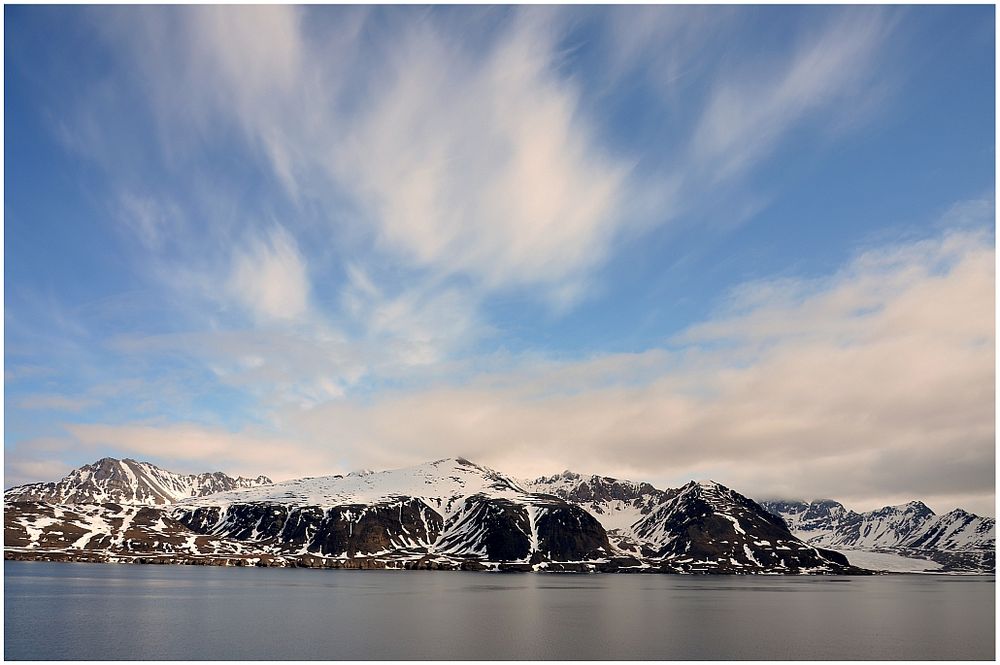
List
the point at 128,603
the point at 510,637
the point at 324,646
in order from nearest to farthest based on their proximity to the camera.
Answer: the point at 324,646
the point at 510,637
the point at 128,603

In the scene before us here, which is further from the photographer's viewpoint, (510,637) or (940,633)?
Result: (940,633)

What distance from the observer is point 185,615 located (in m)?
130

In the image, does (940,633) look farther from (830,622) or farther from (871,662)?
(871,662)

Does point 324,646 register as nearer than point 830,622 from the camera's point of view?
Yes

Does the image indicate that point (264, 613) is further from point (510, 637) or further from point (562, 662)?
point (562, 662)

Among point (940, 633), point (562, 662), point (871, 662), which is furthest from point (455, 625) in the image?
point (940, 633)

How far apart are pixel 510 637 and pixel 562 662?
75.1 ft

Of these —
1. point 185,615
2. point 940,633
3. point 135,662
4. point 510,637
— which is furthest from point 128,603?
point 940,633

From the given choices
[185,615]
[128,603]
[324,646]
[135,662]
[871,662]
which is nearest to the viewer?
[135,662]

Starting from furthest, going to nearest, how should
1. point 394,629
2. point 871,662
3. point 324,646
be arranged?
point 394,629 → point 324,646 → point 871,662

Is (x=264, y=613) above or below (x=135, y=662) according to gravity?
below

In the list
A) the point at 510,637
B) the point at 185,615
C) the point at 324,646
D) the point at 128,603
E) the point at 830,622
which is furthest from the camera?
the point at 128,603

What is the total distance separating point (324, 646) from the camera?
9612 cm

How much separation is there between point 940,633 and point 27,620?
5985 inches
